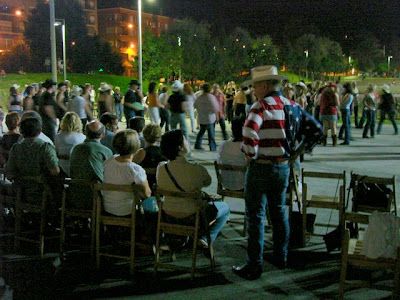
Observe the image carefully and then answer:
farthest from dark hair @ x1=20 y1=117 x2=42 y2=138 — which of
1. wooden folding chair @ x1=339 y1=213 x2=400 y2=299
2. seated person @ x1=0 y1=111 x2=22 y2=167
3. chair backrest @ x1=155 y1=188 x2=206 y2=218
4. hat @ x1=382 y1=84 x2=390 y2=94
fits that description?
hat @ x1=382 y1=84 x2=390 y2=94

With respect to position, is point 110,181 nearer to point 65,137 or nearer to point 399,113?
point 65,137

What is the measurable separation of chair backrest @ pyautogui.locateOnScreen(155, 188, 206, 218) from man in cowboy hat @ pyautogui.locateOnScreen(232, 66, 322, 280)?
53 cm

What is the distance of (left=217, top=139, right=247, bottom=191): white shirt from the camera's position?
635cm

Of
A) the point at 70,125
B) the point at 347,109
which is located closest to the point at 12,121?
the point at 70,125

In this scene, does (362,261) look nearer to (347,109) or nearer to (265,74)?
(265,74)

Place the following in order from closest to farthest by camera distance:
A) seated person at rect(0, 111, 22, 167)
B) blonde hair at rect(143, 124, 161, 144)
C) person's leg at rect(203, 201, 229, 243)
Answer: person's leg at rect(203, 201, 229, 243) → blonde hair at rect(143, 124, 161, 144) → seated person at rect(0, 111, 22, 167)

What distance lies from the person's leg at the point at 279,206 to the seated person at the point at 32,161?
2515mm

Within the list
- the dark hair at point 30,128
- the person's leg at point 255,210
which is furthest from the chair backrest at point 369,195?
the dark hair at point 30,128

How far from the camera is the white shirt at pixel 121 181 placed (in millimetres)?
5215

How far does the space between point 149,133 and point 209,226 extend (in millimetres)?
1624

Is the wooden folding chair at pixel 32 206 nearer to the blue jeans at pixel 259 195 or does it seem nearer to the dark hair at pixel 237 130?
the blue jeans at pixel 259 195

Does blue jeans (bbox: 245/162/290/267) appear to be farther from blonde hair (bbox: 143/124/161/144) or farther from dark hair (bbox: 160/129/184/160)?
blonde hair (bbox: 143/124/161/144)

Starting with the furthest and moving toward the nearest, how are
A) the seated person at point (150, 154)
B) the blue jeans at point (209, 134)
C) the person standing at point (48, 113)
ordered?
1. the blue jeans at point (209, 134)
2. the person standing at point (48, 113)
3. the seated person at point (150, 154)

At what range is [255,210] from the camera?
195 inches
